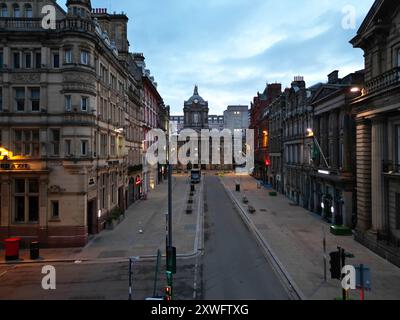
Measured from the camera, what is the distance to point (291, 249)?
2144 centimetres

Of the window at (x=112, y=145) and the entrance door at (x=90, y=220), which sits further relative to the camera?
the window at (x=112, y=145)

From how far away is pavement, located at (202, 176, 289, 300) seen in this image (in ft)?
48.9

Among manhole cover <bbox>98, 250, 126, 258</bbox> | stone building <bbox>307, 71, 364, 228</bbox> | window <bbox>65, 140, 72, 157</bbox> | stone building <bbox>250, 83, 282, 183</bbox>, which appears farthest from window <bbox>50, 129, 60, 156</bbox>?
stone building <bbox>250, 83, 282, 183</bbox>

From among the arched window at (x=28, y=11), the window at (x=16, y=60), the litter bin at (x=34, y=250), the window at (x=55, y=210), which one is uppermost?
the arched window at (x=28, y=11)

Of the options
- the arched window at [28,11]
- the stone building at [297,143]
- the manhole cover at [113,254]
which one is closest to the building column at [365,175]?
the stone building at [297,143]

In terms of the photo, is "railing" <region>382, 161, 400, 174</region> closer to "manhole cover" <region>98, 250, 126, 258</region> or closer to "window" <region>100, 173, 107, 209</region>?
"manhole cover" <region>98, 250, 126, 258</region>

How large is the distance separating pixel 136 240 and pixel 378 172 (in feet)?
56.8

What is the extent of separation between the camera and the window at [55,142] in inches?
895

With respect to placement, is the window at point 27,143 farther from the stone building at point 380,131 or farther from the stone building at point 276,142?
the stone building at point 276,142

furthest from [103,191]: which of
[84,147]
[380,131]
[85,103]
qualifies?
[380,131]

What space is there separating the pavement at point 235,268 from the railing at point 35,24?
1777 centimetres

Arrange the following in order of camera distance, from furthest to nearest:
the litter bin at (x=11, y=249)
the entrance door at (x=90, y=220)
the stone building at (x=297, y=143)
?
the stone building at (x=297, y=143) → the entrance door at (x=90, y=220) → the litter bin at (x=11, y=249)

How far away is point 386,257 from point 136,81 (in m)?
35.3
